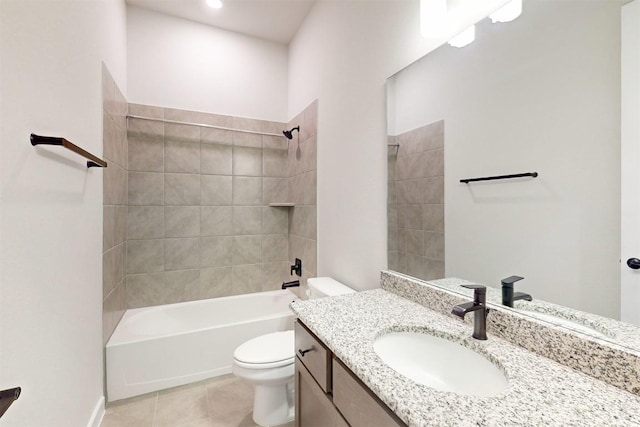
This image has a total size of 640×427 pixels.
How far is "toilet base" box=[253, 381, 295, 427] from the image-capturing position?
1.57 meters

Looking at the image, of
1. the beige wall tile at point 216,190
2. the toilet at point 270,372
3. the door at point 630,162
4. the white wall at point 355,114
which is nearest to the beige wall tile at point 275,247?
the beige wall tile at point 216,190

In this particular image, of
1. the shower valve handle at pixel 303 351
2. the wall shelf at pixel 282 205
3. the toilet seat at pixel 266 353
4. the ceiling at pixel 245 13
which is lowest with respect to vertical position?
the toilet seat at pixel 266 353

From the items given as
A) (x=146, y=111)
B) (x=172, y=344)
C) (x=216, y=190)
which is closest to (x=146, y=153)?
(x=146, y=111)

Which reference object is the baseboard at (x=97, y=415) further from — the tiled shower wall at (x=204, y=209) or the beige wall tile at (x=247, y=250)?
the beige wall tile at (x=247, y=250)

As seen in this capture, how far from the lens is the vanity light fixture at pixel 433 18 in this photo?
3.79ft

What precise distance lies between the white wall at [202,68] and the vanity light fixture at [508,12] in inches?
87.6

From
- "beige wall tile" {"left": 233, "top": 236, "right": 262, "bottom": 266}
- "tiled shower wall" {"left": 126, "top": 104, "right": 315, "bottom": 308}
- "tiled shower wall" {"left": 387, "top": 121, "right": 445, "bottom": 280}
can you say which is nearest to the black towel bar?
"tiled shower wall" {"left": 387, "top": 121, "right": 445, "bottom": 280}

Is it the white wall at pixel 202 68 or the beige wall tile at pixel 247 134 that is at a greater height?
the white wall at pixel 202 68

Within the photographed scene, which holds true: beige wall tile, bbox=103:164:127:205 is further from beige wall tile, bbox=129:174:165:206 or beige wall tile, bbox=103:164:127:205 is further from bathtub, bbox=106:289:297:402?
bathtub, bbox=106:289:297:402

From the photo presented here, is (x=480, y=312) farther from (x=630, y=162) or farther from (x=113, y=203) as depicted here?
(x=113, y=203)

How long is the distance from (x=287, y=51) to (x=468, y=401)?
322cm

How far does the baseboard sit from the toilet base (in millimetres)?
870

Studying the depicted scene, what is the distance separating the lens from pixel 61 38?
3.73ft

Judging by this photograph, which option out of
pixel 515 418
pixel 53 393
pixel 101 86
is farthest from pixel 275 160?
pixel 515 418
